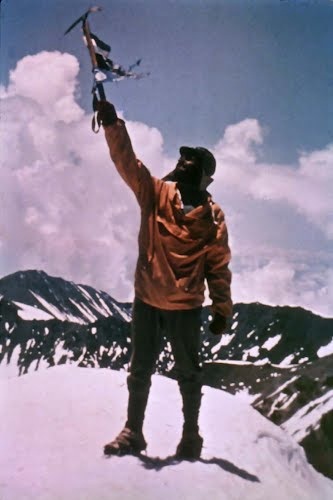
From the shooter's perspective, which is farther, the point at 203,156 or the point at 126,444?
the point at 203,156

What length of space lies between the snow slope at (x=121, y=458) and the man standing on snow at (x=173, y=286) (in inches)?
2.6

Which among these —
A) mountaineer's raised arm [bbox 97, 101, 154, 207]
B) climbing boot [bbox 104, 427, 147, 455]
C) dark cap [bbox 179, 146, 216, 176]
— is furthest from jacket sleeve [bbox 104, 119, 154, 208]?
climbing boot [bbox 104, 427, 147, 455]

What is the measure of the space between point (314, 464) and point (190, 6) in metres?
1.54

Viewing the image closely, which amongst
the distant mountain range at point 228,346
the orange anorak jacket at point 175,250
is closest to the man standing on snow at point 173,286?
the orange anorak jacket at point 175,250

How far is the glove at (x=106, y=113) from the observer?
57.7 inches

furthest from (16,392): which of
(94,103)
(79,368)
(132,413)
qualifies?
(94,103)

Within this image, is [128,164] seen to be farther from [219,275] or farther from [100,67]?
[219,275]

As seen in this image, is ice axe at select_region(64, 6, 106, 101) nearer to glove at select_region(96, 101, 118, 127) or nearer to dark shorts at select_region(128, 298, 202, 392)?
glove at select_region(96, 101, 118, 127)

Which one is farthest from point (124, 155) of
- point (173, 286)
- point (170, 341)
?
point (170, 341)

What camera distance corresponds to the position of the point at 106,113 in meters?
1.47

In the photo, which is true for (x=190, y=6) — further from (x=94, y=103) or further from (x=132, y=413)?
(x=132, y=413)

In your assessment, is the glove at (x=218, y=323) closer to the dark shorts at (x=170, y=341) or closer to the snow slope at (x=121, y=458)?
the dark shorts at (x=170, y=341)

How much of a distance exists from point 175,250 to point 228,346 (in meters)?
0.59

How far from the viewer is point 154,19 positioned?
1.88 m
